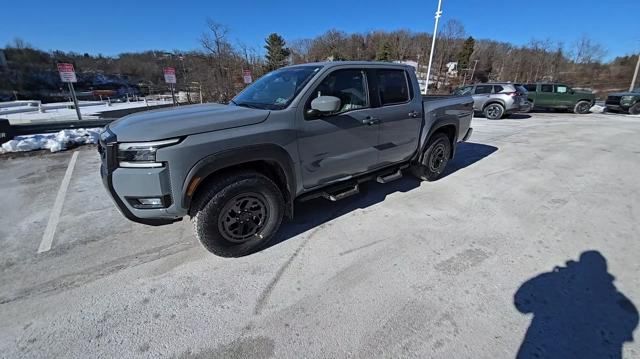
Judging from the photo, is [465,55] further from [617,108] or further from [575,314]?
[575,314]

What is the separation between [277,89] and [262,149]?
1.00 metres

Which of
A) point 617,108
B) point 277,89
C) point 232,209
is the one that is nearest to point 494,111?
point 617,108

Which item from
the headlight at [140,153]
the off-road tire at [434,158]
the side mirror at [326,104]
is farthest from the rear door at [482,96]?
the headlight at [140,153]

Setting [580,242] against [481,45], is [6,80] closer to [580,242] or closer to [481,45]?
[580,242]

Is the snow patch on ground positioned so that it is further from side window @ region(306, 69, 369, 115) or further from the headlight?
A: side window @ region(306, 69, 369, 115)

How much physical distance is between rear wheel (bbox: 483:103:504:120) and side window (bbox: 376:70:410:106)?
38.3ft

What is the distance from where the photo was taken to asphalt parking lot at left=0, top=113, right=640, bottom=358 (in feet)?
6.41

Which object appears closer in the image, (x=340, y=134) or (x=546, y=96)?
(x=340, y=134)

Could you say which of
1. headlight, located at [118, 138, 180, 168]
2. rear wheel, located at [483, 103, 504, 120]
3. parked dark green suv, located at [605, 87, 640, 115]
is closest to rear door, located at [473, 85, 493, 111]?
rear wheel, located at [483, 103, 504, 120]

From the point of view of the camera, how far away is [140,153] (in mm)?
2311

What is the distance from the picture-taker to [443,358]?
5.99 feet

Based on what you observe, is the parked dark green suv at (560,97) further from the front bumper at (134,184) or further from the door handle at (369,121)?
the front bumper at (134,184)

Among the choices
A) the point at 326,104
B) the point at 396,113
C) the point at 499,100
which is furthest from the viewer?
the point at 499,100

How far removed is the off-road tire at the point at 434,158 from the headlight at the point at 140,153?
12.4 feet
